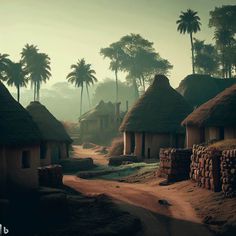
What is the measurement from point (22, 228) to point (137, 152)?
22.4 meters

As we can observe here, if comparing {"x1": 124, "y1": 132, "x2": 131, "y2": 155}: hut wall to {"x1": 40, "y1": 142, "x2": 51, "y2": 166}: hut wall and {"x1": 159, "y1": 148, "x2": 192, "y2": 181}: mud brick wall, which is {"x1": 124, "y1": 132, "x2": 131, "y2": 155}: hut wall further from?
{"x1": 159, "y1": 148, "x2": 192, "y2": 181}: mud brick wall

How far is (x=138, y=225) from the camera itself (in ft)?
55.9

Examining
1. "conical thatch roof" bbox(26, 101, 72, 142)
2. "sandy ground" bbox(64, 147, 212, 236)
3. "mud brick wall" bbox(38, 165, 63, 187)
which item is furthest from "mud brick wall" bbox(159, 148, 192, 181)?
"conical thatch roof" bbox(26, 101, 72, 142)

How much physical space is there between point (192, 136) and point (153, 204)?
16243 mm

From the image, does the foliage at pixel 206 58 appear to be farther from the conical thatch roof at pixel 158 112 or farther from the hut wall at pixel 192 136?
the hut wall at pixel 192 136

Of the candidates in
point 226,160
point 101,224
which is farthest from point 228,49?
point 101,224

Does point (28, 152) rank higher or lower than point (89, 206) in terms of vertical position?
higher

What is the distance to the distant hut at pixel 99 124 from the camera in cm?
6506

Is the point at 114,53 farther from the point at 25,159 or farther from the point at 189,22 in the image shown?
the point at 25,159

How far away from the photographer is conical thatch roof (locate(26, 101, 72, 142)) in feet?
122

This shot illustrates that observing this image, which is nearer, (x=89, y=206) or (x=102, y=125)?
(x=89, y=206)

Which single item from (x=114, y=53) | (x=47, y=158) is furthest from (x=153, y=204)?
(x=114, y=53)

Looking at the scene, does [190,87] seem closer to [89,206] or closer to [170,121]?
[170,121]

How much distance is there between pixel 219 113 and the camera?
3297 centimetres
